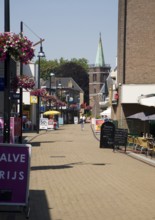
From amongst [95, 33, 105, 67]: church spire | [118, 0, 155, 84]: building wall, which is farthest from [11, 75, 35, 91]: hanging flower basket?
[95, 33, 105, 67]: church spire

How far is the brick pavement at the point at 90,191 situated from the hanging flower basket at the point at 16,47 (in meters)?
3.26

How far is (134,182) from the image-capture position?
522 inches

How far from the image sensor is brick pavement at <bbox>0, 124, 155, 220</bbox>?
29.2 ft

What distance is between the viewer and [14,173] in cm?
789

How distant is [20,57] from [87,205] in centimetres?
518

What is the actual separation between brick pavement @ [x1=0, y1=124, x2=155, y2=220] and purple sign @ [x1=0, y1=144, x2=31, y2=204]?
0.65m

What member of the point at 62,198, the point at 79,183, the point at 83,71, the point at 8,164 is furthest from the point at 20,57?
the point at 83,71

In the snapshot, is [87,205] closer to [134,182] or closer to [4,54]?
[134,182]

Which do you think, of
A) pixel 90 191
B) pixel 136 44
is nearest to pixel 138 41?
pixel 136 44

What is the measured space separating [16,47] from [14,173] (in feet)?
19.1

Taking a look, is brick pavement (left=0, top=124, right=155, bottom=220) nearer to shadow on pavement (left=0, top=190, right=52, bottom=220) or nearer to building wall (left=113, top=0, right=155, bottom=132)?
shadow on pavement (left=0, top=190, right=52, bottom=220)

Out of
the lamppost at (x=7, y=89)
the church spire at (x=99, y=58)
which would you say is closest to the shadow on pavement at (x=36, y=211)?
the lamppost at (x=7, y=89)

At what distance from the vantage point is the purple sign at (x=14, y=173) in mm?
7832

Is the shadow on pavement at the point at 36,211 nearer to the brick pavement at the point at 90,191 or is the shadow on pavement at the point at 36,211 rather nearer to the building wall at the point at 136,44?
the brick pavement at the point at 90,191
